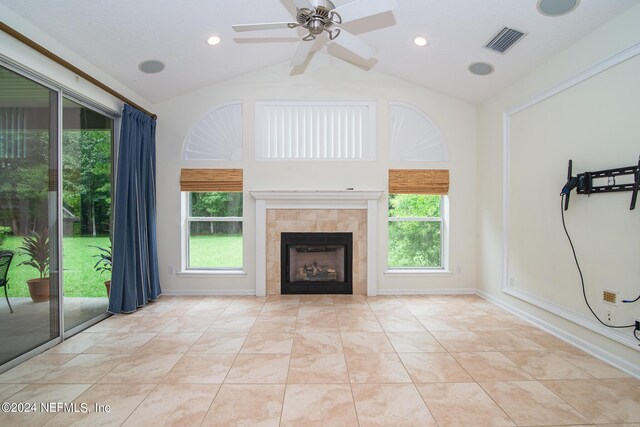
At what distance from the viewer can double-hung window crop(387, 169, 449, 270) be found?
4.58 m

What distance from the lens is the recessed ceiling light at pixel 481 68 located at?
11.7ft

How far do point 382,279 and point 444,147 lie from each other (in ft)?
6.84

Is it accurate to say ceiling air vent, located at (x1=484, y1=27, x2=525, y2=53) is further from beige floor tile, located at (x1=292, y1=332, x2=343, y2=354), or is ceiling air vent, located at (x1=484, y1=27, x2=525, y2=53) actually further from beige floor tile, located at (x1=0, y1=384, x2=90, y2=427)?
beige floor tile, located at (x1=0, y1=384, x2=90, y2=427)

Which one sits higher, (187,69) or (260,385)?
(187,69)

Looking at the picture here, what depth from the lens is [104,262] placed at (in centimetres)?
357

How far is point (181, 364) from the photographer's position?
2459 millimetres

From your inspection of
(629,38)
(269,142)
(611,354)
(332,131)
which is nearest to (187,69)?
(269,142)

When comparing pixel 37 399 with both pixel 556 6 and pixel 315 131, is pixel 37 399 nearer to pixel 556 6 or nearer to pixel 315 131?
pixel 315 131

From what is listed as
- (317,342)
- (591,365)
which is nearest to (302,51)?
(317,342)

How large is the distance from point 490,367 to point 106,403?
268cm

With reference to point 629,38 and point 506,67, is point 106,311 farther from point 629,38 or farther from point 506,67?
point 629,38

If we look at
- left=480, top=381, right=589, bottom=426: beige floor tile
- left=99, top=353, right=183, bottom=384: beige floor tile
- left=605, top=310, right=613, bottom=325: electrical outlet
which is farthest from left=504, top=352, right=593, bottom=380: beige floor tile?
left=99, top=353, right=183, bottom=384: beige floor tile

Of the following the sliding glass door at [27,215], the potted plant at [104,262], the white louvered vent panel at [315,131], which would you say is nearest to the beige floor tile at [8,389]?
the sliding glass door at [27,215]

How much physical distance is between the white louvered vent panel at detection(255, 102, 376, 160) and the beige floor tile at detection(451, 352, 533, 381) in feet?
9.13
